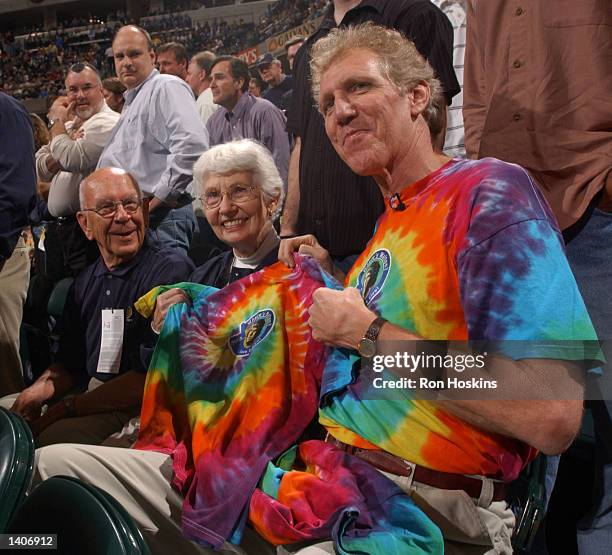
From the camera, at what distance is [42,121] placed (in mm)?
2848

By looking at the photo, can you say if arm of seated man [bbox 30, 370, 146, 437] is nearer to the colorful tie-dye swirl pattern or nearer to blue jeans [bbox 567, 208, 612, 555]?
the colorful tie-dye swirl pattern

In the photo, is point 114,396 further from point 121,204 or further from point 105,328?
point 121,204

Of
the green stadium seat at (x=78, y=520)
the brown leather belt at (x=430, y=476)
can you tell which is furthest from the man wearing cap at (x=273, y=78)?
the green stadium seat at (x=78, y=520)

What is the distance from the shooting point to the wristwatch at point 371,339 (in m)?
1.18

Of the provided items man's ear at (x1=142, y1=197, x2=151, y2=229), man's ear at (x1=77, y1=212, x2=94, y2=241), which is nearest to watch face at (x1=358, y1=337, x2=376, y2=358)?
man's ear at (x1=142, y1=197, x2=151, y2=229)

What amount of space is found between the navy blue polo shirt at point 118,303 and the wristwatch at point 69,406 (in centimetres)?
10

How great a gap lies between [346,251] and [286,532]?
0.72m

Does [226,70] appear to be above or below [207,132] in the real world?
above

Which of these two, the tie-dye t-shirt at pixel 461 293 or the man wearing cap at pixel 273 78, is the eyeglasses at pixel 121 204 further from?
the tie-dye t-shirt at pixel 461 293

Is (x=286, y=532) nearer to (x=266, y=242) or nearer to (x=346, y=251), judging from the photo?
(x=346, y=251)

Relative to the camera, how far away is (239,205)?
1.92 meters

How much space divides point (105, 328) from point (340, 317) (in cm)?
115

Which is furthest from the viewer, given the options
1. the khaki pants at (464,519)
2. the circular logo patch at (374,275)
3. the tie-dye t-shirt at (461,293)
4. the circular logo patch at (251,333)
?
the circular logo patch at (251,333)

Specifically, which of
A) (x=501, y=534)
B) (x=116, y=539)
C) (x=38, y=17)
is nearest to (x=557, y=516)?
(x=501, y=534)
